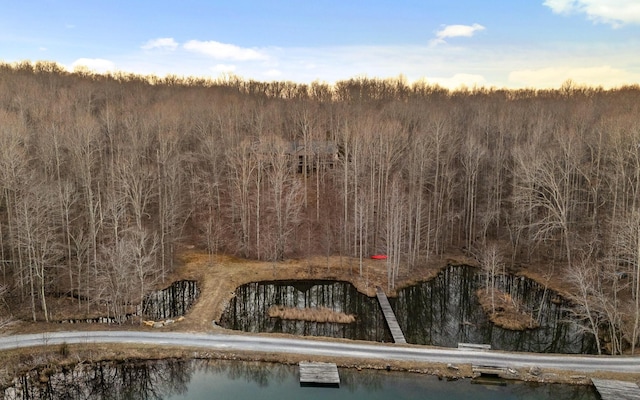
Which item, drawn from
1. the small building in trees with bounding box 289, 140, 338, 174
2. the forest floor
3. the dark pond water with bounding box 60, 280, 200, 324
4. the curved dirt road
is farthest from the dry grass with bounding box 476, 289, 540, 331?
the small building in trees with bounding box 289, 140, 338, 174

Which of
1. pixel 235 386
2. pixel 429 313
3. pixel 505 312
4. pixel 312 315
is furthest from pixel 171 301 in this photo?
pixel 505 312

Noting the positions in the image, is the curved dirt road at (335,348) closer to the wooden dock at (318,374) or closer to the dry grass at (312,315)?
the wooden dock at (318,374)

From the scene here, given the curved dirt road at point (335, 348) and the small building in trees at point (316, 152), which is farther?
the small building in trees at point (316, 152)

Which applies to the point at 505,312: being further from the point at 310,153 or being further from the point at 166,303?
the point at 310,153

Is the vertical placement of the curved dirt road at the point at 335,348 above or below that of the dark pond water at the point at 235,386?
above

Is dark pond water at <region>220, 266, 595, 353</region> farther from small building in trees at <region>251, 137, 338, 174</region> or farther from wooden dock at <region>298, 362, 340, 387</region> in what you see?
small building in trees at <region>251, 137, 338, 174</region>

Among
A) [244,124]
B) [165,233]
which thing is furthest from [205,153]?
[165,233]

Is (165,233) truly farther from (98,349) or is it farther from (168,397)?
(168,397)

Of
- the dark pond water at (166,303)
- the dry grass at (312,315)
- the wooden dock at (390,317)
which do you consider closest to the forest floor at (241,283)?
the dark pond water at (166,303)
